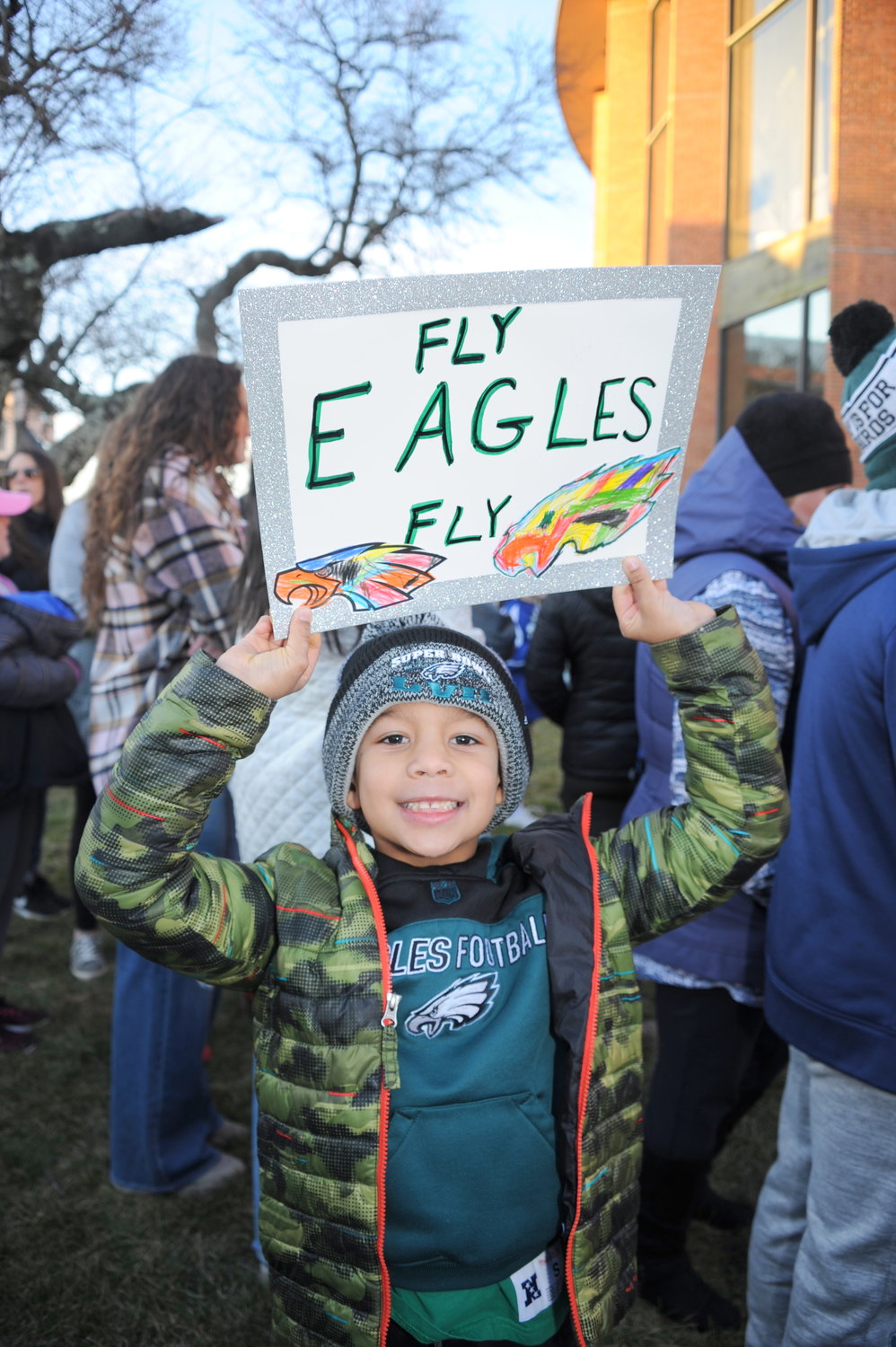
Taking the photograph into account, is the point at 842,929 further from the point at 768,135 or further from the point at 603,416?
the point at 768,135

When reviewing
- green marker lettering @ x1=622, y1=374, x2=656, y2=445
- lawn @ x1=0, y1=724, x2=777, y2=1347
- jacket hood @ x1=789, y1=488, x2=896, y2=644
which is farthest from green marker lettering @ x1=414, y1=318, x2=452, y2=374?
lawn @ x1=0, y1=724, x2=777, y2=1347

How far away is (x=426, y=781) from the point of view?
1.40 meters

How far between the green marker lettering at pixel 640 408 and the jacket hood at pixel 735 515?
0.73 meters

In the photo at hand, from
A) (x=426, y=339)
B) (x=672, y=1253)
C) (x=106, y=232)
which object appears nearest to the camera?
(x=426, y=339)

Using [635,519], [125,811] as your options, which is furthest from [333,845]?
[635,519]

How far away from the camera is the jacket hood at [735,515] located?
6.78ft

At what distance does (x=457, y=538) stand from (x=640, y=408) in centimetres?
33

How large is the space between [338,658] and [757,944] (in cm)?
108

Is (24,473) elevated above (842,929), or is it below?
above

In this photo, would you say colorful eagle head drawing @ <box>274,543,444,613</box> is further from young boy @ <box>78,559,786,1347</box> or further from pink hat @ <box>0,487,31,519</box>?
pink hat @ <box>0,487,31,519</box>

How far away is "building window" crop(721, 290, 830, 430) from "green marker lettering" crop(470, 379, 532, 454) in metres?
6.22

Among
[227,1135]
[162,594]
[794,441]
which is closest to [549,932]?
[794,441]

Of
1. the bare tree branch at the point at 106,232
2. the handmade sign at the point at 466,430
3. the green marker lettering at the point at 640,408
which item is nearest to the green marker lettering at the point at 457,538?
the handmade sign at the point at 466,430

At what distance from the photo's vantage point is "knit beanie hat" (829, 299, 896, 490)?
1670mm
